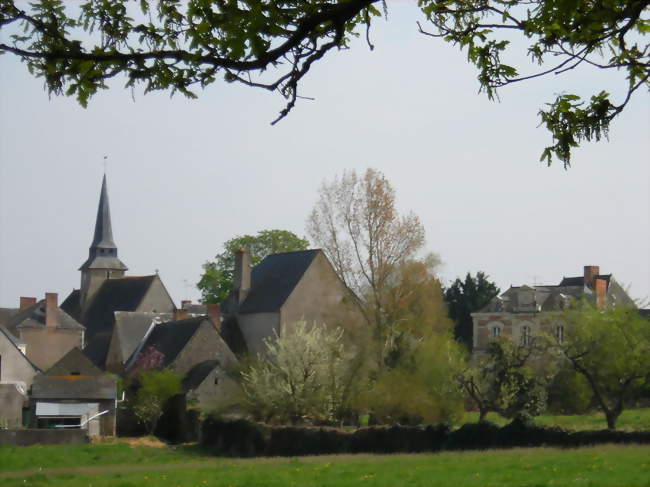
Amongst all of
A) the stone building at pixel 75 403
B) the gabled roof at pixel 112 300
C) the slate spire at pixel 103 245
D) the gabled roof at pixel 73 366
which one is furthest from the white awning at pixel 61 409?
the slate spire at pixel 103 245

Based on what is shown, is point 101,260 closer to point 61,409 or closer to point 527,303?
point 527,303

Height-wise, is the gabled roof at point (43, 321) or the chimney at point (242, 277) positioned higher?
the chimney at point (242, 277)

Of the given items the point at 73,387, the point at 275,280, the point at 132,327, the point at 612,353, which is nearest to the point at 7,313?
the point at 132,327

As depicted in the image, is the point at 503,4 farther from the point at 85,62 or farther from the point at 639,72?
the point at 85,62

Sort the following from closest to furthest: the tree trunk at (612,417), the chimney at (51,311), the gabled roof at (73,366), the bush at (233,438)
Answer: the bush at (233,438), the tree trunk at (612,417), the gabled roof at (73,366), the chimney at (51,311)

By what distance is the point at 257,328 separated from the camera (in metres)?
54.7

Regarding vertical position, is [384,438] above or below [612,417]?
below

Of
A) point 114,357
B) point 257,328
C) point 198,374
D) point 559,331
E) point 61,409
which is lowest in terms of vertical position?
point 61,409

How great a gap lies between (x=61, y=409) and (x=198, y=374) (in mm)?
7260

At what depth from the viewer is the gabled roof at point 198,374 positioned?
48062 mm

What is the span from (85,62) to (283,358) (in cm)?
3780

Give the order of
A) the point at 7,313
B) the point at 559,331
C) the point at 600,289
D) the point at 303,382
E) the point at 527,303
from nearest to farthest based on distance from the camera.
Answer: the point at 303,382
the point at 559,331
the point at 600,289
the point at 527,303
the point at 7,313

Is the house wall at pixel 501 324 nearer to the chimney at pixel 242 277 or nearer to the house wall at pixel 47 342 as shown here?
the chimney at pixel 242 277

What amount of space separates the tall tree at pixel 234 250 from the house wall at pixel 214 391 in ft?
111
